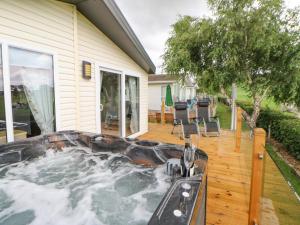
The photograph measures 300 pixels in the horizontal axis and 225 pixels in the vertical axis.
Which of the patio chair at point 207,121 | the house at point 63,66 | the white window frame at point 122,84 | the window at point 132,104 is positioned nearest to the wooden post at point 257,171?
the house at point 63,66

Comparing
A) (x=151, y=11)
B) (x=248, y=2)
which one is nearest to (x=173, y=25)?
(x=151, y=11)

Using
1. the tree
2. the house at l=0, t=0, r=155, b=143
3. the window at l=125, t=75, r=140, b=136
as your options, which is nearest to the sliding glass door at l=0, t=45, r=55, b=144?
the house at l=0, t=0, r=155, b=143

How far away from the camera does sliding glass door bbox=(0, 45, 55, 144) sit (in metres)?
2.54

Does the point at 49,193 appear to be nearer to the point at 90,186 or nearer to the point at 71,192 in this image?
the point at 71,192

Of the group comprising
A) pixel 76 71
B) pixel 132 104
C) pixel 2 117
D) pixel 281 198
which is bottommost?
pixel 281 198

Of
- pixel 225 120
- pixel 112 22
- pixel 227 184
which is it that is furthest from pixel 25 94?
pixel 225 120

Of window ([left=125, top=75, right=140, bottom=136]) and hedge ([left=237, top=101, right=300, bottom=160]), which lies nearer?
hedge ([left=237, top=101, right=300, bottom=160])

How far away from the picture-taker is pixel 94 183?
2430 millimetres

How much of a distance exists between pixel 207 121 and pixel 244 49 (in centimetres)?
261

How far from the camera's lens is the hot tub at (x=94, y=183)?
155cm

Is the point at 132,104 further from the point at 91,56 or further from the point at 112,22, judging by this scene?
the point at 112,22

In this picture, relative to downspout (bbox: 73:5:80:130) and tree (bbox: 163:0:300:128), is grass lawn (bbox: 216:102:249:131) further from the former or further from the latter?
downspout (bbox: 73:5:80:130)

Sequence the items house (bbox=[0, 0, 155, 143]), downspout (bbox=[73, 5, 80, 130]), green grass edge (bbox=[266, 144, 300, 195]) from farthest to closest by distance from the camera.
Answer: downspout (bbox=[73, 5, 80, 130]), green grass edge (bbox=[266, 144, 300, 195]), house (bbox=[0, 0, 155, 143])

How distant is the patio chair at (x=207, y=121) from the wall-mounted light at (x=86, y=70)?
3.82 metres
